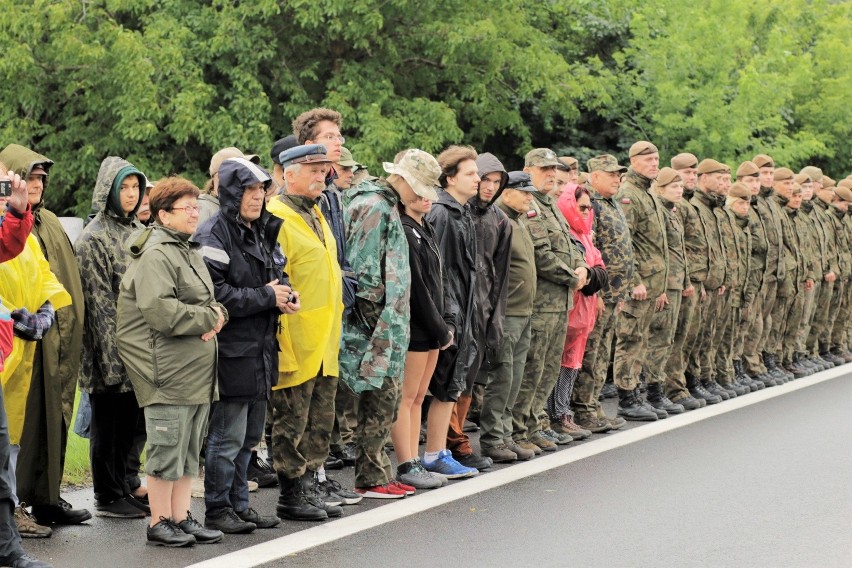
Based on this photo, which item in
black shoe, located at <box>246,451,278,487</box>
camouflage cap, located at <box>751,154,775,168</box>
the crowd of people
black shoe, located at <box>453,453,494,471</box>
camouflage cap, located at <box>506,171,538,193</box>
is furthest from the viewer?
camouflage cap, located at <box>751,154,775,168</box>

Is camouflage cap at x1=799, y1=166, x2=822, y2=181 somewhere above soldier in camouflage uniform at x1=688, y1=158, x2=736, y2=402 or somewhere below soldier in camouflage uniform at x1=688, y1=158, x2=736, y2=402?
above

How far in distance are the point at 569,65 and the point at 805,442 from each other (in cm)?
1549

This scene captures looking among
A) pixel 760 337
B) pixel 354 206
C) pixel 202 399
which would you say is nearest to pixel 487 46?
pixel 760 337

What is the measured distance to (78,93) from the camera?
2209cm

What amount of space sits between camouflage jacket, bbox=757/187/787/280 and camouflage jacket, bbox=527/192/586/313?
5.30 m

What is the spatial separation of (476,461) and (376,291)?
5.94 feet

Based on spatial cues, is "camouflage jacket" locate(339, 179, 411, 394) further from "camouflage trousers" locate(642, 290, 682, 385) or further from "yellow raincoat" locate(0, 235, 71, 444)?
"camouflage trousers" locate(642, 290, 682, 385)

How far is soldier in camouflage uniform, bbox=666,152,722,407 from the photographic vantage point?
13.7 m

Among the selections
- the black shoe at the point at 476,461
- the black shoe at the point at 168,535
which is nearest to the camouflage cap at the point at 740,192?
the black shoe at the point at 476,461

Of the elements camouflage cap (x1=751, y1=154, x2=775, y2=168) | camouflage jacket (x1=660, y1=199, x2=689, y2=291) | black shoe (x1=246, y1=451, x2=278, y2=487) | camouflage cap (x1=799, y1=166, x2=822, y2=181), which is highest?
camouflage cap (x1=751, y1=154, x2=775, y2=168)

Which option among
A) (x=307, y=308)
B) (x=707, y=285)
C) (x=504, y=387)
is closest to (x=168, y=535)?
(x=307, y=308)

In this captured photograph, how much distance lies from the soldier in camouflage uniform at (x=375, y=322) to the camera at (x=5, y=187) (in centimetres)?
284

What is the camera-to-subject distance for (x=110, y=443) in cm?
835

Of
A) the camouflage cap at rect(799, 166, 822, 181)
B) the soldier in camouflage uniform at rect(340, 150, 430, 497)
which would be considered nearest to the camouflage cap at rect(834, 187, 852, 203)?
the camouflage cap at rect(799, 166, 822, 181)
